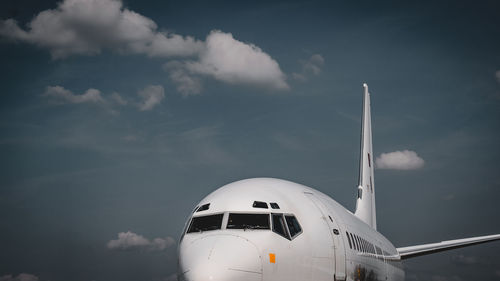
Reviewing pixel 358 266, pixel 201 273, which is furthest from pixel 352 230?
pixel 201 273

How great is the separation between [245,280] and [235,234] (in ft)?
3.21

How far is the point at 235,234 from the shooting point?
856 cm

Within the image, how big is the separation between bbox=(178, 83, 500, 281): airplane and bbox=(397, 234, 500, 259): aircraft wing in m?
15.1

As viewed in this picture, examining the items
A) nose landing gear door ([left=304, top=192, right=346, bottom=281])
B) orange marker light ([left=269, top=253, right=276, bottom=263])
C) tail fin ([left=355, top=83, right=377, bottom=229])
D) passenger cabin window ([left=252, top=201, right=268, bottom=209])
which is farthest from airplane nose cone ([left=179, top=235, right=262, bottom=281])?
tail fin ([left=355, top=83, right=377, bottom=229])

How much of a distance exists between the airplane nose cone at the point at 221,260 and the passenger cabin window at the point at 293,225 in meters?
1.24

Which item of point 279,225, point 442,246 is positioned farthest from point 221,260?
point 442,246

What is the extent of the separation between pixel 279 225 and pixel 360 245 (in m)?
5.50

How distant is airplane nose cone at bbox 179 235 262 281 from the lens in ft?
25.1

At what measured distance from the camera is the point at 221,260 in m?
7.77

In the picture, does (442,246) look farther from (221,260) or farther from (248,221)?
(221,260)

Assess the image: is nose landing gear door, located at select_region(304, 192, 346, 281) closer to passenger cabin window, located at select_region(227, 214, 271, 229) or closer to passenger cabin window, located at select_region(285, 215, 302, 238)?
passenger cabin window, located at select_region(285, 215, 302, 238)

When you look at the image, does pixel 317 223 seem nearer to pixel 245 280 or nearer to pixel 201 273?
pixel 245 280

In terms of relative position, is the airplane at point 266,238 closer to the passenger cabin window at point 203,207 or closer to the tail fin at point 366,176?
the passenger cabin window at point 203,207

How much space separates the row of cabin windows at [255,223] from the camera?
8938 mm
